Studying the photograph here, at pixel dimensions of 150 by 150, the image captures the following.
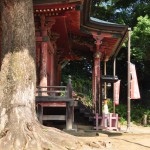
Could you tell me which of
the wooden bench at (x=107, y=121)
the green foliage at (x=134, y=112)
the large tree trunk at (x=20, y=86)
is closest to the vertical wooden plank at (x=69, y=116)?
the wooden bench at (x=107, y=121)

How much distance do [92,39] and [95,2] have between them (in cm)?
1530

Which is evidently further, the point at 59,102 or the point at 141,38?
the point at 141,38

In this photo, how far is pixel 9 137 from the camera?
7852 mm

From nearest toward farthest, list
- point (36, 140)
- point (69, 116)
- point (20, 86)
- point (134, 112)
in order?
point (36, 140) → point (20, 86) → point (69, 116) → point (134, 112)

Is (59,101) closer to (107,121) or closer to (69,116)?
(69,116)

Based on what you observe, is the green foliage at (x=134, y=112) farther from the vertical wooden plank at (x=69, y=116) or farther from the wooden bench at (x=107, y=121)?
the vertical wooden plank at (x=69, y=116)

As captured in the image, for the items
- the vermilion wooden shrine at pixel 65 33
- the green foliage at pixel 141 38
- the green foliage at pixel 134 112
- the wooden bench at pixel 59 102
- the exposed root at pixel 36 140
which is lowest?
the green foliage at pixel 134 112

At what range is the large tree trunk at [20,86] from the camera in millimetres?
7938

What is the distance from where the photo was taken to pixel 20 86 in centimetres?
834

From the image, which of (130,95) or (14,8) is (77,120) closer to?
(130,95)

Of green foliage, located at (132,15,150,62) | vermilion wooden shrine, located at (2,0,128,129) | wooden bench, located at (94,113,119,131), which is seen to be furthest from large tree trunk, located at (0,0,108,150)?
green foliage, located at (132,15,150,62)

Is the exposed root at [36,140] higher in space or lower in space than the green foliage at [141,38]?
lower

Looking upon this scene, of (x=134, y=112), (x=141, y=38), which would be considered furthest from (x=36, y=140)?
(x=134, y=112)

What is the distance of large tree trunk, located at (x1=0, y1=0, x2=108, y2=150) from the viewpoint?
7.94 m
